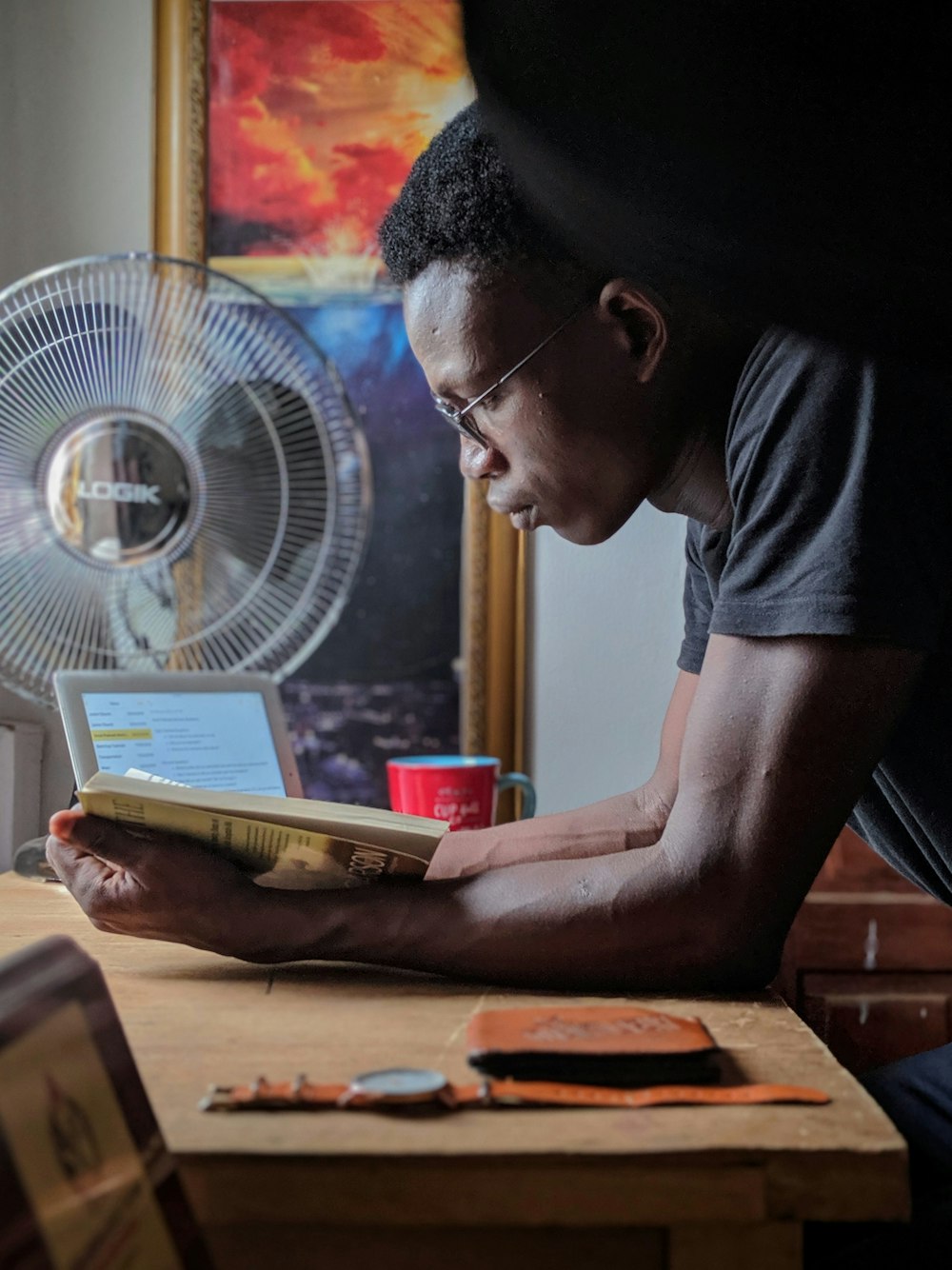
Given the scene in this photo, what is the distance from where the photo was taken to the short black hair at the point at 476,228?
98 centimetres

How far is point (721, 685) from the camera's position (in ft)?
2.71

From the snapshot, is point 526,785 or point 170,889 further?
point 526,785

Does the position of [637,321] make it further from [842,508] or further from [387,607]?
[387,607]

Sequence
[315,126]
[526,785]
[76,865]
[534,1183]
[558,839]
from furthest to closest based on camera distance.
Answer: [315,126]
[526,785]
[558,839]
[76,865]
[534,1183]

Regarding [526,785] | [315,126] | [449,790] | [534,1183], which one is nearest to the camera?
[534,1183]

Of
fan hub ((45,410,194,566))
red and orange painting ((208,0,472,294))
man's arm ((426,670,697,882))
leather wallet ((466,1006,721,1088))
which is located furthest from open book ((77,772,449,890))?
red and orange painting ((208,0,472,294))

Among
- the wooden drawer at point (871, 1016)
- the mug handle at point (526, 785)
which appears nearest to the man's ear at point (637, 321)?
the mug handle at point (526, 785)

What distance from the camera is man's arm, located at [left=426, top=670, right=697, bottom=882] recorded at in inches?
47.3

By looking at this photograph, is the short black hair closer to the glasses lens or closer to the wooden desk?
the glasses lens

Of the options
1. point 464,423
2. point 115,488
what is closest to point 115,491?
point 115,488

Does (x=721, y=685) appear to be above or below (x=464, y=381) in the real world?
below

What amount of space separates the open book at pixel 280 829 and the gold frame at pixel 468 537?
37.8 inches

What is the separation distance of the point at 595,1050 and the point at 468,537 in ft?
4.19

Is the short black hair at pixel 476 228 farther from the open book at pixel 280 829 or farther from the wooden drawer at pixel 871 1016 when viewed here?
the wooden drawer at pixel 871 1016
